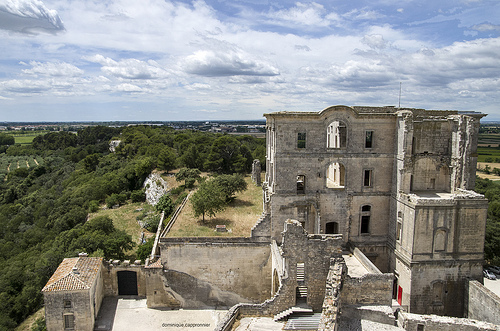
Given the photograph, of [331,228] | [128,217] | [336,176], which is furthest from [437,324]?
[128,217]

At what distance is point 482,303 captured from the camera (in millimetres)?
19156

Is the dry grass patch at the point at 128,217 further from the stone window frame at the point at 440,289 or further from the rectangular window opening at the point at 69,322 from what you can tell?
the stone window frame at the point at 440,289

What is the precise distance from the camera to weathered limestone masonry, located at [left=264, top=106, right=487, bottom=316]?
66.8 feet

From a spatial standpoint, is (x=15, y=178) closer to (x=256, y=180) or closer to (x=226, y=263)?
(x=256, y=180)

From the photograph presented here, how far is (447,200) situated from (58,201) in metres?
53.0

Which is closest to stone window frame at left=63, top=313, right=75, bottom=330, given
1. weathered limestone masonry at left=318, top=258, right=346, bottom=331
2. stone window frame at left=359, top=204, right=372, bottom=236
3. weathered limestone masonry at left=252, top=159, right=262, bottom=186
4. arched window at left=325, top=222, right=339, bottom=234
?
weathered limestone masonry at left=318, top=258, right=346, bottom=331

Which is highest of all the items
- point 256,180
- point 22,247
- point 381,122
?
point 381,122

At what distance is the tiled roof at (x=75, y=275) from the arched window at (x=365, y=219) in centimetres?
1899

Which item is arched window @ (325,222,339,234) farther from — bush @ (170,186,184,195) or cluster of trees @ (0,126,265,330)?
bush @ (170,186,184,195)

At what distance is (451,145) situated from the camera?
22469 mm

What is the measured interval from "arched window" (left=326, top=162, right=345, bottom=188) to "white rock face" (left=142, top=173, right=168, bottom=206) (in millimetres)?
→ 25128

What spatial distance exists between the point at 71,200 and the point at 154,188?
1268 centimetres

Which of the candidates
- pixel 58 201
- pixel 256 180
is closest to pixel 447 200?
pixel 256 180

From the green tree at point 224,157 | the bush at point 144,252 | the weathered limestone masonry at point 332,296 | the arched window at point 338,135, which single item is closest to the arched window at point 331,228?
the arched window at point 338,135
